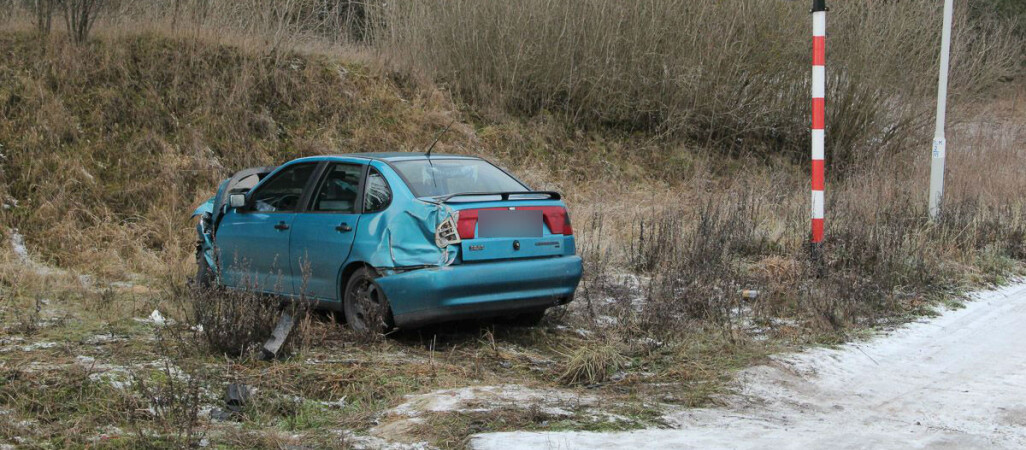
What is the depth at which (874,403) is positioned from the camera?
5.64m

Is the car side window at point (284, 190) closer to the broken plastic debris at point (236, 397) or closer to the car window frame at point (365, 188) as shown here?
the car window frame at point (365, 188)

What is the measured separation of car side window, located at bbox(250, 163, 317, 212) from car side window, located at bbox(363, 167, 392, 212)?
80 centimetres

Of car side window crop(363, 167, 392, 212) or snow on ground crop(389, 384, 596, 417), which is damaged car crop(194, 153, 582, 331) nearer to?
car side window crop(363, 167, 392, 212)

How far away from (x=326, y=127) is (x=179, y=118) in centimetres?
244

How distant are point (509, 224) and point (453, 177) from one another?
2.48ft

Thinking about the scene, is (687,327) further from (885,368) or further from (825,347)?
(885,368)

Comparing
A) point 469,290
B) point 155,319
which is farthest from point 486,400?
point 155,319

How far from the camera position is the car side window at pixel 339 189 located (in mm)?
7261

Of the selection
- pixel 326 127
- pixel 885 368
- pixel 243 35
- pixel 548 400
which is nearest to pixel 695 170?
pixel 326 127

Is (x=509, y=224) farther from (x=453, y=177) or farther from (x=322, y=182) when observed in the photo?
(x=322, y=182)

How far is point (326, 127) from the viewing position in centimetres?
1575

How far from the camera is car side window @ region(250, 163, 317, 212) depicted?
7.80 m

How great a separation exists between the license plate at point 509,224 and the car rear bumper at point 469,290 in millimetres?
197

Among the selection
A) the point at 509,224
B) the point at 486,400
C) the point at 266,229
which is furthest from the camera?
the point at 266,229
